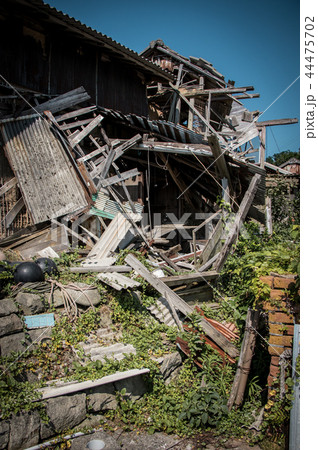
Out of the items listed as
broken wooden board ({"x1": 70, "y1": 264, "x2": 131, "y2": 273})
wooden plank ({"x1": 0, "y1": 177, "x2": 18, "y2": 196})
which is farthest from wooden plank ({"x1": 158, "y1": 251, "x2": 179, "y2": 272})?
wooden plank ({"x1": 0, "y1": 177, "x2": 18, "y2": 196})

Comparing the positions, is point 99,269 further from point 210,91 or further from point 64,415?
point 210,91

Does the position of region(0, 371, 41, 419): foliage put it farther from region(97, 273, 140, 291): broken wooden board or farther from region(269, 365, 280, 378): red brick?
region(269, 365, 280, 378): red brick

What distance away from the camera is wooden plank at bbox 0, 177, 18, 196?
1004cm

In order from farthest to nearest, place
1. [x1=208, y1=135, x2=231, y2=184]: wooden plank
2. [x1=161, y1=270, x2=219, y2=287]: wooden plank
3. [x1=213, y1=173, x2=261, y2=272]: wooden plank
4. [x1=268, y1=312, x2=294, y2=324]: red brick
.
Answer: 1. [x1=213, y1=173, x2=261, y2=272]: wooden plank
2. [x1=208, y1=135, x2=231, y2=184]: wooden plank
3. [x1=161, y1=270, x2=219, y2=287]: wooden plank
4. [x1=268, y1=312, x2=294, y2=324]: red brick

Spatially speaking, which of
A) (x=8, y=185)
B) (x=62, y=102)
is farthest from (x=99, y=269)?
(x=62, y=102)

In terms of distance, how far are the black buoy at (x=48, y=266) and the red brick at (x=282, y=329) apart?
516 centimetres

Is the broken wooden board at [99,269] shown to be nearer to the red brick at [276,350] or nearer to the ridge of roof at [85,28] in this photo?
the red brick at [276,350]

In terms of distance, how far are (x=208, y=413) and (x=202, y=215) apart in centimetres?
933

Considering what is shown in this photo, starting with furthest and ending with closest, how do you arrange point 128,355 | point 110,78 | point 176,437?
1. point 110,78
2. point 128,355
3. point 176,437

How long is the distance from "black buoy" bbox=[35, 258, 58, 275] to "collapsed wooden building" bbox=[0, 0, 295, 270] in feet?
5.04

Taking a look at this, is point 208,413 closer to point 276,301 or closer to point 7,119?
point 276,301
